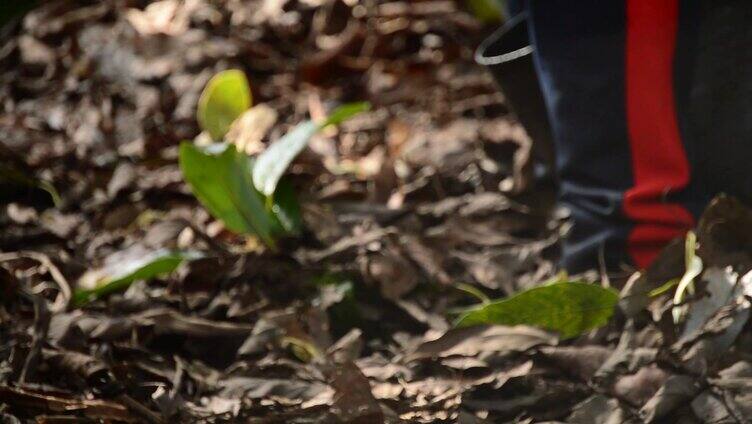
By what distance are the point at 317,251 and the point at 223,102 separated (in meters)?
0.39

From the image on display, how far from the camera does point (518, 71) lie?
1224 mm

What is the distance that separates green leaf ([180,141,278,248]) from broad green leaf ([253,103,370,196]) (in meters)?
0.02

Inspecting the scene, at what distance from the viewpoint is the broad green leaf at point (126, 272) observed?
1151 millimetres

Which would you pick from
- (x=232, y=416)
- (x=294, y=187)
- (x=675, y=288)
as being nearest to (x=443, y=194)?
(x=294, y=187)

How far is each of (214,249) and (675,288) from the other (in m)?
0.59

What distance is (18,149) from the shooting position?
170 centimetres

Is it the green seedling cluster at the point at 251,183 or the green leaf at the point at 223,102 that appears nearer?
the green seedling cluster at the point at 251,183

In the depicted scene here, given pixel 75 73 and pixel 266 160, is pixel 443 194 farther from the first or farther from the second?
pixel 75 73

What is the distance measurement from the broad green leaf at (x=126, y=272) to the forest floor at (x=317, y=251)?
12 mm

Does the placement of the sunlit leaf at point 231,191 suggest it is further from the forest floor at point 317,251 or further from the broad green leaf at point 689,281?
the broad green leaf at point 689,281

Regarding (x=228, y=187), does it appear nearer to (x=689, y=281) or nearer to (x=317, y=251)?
(x=317, y=251)

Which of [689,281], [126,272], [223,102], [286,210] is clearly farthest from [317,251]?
[689,281]

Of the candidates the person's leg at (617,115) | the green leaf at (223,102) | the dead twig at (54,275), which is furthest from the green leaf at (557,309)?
the green leaf at (223,102)

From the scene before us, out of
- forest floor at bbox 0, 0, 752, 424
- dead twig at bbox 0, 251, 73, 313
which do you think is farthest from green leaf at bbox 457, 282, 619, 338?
dead twig at bbox 0, 251, 73, 313
